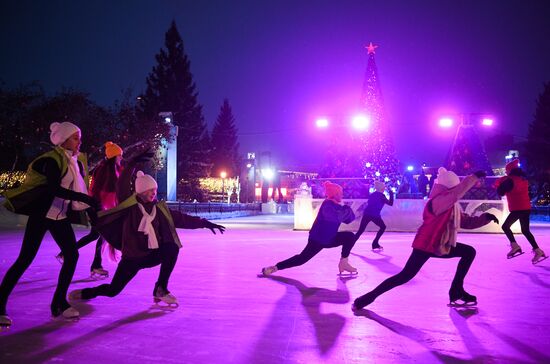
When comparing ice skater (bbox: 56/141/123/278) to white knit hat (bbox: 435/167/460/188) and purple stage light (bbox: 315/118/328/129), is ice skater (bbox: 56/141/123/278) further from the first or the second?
purple stage light (bbox: 315/118/328/129)

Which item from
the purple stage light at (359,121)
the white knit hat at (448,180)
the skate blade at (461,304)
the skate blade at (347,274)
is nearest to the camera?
the white knit hat at (448,180)

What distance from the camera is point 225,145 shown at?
3145 inches

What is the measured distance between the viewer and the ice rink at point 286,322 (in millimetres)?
3459

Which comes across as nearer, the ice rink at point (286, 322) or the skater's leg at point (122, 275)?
the ice rink at point (286, 322)

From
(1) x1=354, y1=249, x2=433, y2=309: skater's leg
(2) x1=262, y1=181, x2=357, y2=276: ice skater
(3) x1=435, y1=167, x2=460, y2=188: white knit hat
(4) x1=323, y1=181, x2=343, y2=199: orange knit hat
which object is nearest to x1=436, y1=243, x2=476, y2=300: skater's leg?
(1) x1=354, y1=249, x2=433, y2=309: skater's leg

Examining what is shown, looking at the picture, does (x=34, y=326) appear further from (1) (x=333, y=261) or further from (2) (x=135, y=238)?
(1) (x=333, y=261)

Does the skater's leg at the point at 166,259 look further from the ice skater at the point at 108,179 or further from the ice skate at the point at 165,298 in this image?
the ice skater at the point at 108,179

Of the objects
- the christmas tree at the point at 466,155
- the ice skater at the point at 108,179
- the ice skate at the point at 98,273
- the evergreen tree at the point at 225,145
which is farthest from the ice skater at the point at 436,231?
the evergreen tree at the point at 225,145

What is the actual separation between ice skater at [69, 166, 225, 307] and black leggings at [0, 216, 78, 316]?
1.37 ft

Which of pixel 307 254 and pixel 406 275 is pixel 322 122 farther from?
pixel 406 275

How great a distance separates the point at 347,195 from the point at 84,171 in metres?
15.5

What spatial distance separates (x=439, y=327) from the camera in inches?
167

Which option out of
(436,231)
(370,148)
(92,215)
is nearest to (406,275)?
(436,231)

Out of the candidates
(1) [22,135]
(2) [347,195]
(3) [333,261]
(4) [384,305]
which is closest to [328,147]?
(2) [347,195]
